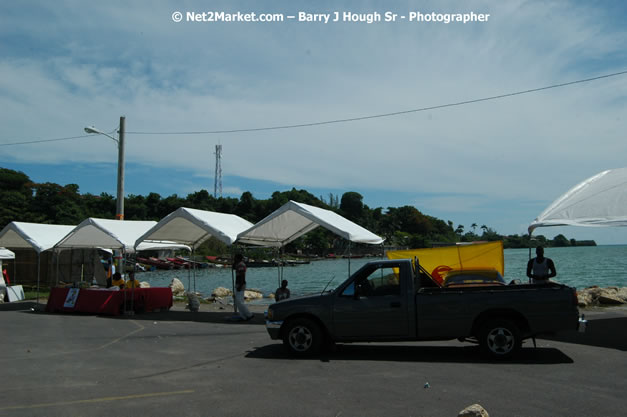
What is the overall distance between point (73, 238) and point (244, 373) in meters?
14.1

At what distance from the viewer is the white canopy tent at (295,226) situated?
1631 cm

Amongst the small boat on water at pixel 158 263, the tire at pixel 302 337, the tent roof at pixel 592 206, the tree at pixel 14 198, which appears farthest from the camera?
the small boat on water at pixel 158 263

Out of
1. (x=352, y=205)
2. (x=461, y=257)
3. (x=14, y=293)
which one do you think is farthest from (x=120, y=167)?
(x=352, y=205)

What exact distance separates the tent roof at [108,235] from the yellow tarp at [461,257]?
30.3 ft

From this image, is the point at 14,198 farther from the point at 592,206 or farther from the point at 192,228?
the point at 592,206

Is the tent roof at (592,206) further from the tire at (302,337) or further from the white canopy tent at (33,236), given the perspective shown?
the white canopy tent at (33,236)

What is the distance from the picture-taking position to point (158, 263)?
79000 mm

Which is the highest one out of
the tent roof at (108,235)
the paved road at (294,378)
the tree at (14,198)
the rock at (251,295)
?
the tree at (14,198)

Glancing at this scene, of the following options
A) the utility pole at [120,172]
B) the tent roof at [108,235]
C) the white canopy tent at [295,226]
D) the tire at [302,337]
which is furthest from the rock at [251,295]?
the tire at [302,337]

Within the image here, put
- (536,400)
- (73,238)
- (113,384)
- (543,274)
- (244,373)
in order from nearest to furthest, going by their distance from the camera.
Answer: (536,400)
(113,384)
(244,373)
(543,274)
(73,238)

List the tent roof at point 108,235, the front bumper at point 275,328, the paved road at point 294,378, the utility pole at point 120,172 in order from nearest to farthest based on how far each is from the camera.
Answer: the paved road at point 294,378, the front bumper at point 275,328, the tent roof at point 108,235, the utility pole at point 120,172

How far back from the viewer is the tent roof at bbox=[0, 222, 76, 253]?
2069cm

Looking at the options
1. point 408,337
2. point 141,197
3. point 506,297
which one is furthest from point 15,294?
point 141,197

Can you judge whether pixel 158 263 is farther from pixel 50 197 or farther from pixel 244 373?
pixel 244 373
